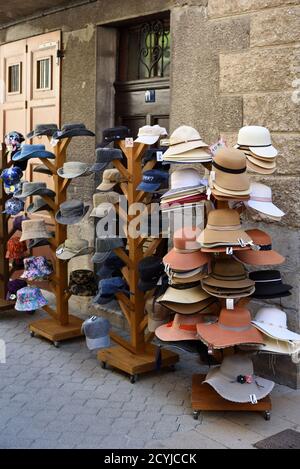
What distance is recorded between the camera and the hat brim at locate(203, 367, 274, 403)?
3.87 metres

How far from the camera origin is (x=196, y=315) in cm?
407

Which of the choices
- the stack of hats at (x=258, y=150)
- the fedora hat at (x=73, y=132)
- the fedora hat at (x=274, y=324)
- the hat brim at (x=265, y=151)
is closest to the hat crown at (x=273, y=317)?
the fedora hat at (x=274, y=324)

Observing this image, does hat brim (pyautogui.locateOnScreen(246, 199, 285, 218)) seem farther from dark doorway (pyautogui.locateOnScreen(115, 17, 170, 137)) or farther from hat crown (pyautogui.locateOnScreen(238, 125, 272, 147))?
dark doorway (pyautogui.locateOnScreen(115, 17, 170, 137))

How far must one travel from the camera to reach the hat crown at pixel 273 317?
4051 mm

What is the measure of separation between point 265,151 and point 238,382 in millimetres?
1541

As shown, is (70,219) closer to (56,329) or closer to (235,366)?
(56,329)

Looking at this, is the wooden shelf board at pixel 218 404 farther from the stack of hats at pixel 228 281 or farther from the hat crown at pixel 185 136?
the hat crown at pixel 185 136

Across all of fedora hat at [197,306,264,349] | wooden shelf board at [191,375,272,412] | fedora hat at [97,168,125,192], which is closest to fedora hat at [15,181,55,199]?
fedora hat at [97,168,125,192]

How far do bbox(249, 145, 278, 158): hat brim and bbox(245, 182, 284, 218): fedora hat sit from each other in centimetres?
21

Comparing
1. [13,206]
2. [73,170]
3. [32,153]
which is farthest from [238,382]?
[13,206]

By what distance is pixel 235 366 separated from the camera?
3.96 m

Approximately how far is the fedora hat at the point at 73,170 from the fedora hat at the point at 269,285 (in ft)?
5.85
